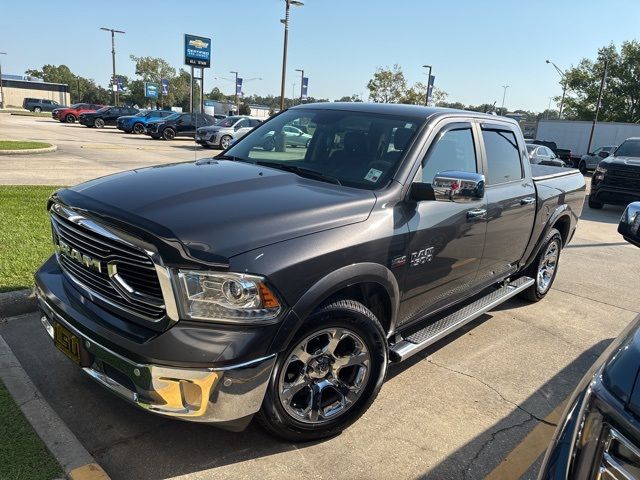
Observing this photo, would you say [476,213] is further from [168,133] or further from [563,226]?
[168,133]

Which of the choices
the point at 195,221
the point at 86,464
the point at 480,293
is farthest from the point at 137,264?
the point at 480,293

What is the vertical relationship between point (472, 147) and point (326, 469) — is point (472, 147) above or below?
above

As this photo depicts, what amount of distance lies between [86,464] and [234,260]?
1.30 metres

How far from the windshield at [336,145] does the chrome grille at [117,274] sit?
4.69 feet

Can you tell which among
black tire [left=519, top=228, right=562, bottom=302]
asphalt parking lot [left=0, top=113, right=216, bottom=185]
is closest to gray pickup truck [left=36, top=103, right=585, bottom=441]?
black tire [left=519, top=228, right=562, bottom=302]

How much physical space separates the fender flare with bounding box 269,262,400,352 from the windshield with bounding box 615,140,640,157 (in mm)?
13391

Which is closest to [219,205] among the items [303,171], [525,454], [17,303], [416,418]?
[303,171]

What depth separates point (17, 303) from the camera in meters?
4.26

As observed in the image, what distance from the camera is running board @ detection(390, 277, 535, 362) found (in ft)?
11.0

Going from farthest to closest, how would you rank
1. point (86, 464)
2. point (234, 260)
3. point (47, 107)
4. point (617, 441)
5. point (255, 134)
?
1. point (47, 107)
2. point (255, 134)
3. point (86, 464)
4. point (234, 260)
5. point (617, 441)

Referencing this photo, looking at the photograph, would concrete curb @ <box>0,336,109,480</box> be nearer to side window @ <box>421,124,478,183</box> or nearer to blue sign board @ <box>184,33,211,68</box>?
side window @ <box>421,124,478,183</box>

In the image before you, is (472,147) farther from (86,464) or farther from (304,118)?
(86,464)

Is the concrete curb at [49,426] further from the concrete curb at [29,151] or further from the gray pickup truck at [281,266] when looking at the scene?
the concrete curb at [29,151]

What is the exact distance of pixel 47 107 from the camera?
69.5 metres
